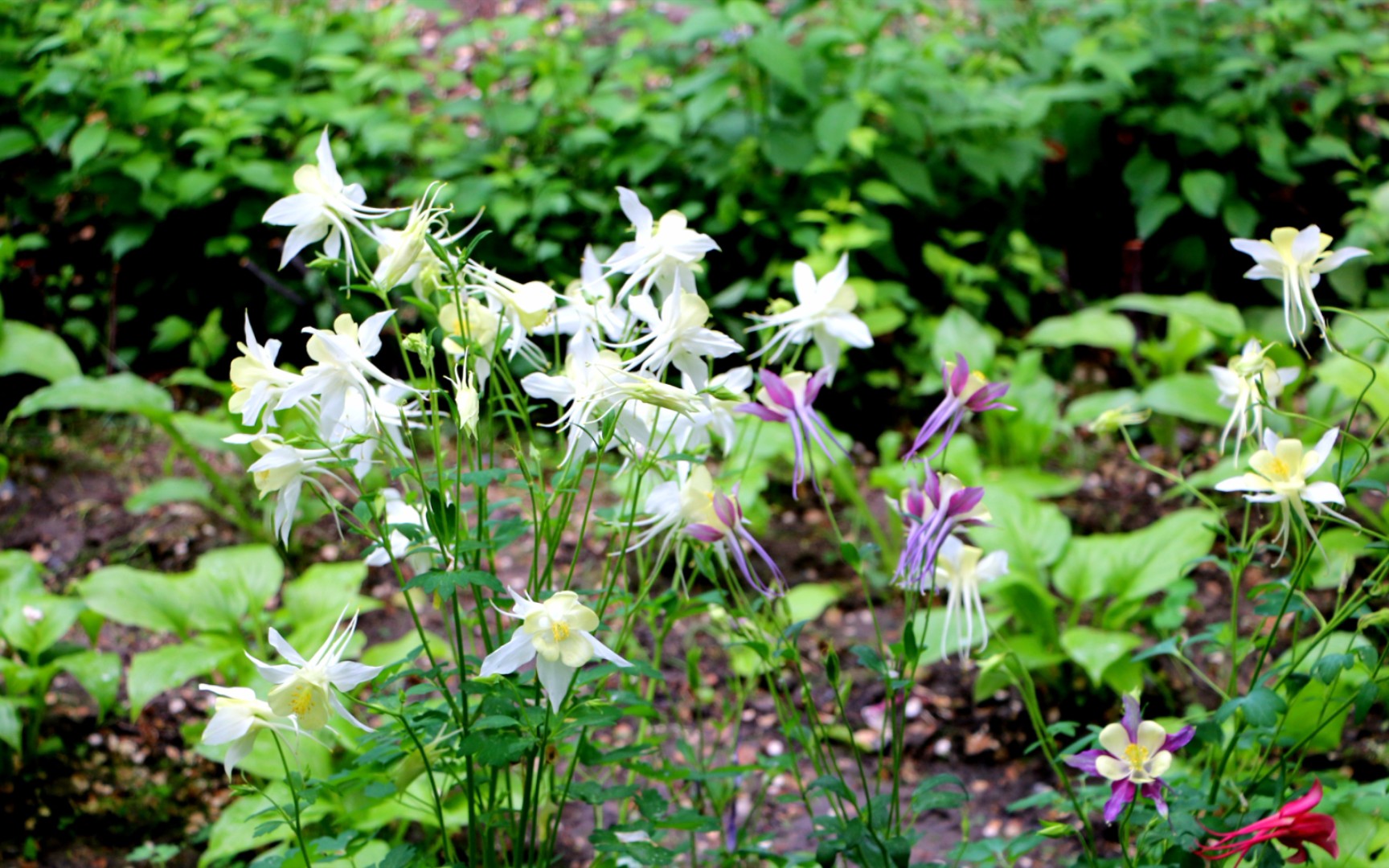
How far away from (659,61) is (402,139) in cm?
90

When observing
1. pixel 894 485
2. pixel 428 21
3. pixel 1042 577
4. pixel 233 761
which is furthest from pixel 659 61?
pixel 233 761

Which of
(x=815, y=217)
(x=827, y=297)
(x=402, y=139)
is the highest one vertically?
(x=827, y=297)

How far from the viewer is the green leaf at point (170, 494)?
8.40 feet

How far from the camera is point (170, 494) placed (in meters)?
2.56

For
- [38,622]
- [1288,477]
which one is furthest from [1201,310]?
[38,622]

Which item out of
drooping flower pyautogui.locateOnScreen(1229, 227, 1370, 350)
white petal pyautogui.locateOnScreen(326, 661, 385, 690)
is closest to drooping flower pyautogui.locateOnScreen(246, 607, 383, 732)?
white petal pyautogui.locateOnScreen(326, 661, 385, 690)

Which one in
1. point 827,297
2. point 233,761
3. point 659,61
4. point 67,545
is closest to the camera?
point 233,761

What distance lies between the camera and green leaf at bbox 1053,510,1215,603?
223cm

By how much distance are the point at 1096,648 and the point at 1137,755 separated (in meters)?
0.94

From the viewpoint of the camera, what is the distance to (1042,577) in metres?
2.35

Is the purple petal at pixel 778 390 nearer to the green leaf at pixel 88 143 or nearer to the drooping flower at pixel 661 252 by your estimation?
the drooping flower at pixel 661 252

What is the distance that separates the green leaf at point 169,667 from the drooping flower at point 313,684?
1046 millimetres

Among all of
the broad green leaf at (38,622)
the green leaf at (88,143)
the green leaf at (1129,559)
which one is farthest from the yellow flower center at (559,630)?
the green leaf at (88,143)

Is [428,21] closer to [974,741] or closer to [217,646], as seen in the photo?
[217,646]
